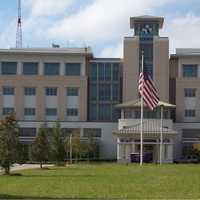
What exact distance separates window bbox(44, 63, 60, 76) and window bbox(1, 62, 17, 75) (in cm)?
543

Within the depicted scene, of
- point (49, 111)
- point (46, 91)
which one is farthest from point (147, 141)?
point (46, 91)

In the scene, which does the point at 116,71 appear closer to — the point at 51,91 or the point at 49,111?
the point at 51,91

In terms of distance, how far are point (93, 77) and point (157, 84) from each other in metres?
11.4

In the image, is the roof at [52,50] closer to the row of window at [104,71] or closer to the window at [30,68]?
the window at [30,68]

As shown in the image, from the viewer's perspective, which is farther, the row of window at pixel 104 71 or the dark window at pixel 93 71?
the dark window at pixel 93 71

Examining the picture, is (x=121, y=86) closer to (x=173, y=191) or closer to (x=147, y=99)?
(x=147, y=99)

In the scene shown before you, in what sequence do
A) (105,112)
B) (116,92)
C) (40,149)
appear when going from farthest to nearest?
(116,92) < (105,112) < (40,149)

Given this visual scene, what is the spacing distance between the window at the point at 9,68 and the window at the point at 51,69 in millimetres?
5427

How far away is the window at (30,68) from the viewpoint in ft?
375

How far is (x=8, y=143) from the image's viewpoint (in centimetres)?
4991

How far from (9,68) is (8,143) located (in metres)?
65.6

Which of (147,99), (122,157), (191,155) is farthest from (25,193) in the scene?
(191,155)

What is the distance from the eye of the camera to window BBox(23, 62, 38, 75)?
4505 inches

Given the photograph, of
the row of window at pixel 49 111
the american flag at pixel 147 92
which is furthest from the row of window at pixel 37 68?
the american flag at pixel 147 92
